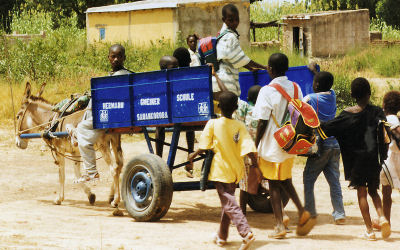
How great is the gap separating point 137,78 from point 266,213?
2.48 metres

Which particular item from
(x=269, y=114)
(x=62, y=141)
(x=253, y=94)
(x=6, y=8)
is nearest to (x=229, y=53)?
(x=253, y=94)

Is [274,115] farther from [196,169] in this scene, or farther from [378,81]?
[378,81]

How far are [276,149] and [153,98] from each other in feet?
6.27

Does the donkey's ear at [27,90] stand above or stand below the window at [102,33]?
below

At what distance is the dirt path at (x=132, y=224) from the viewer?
7.35 m

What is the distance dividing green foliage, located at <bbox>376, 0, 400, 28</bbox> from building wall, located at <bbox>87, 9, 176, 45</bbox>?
44.5ft

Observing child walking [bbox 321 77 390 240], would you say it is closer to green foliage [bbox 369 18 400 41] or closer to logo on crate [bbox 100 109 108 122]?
logo on crate [bbox 100 109 108 122]

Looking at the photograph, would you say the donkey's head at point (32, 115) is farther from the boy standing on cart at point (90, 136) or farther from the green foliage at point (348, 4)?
the green foliage at point (348, 4)

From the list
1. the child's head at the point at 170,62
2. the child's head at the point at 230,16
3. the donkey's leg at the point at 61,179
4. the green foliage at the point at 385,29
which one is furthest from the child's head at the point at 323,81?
the green foliage at the point at 385,29

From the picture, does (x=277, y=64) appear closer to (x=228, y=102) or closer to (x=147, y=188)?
(x=228, y=102)

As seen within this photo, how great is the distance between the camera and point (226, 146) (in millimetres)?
7344

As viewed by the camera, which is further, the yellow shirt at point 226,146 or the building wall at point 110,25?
the building wall at point 110,25

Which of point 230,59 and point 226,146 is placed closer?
point 226,146

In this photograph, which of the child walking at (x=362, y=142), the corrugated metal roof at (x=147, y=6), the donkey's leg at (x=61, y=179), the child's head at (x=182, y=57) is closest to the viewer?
the child walking at (x=362, y=142)
